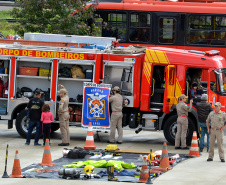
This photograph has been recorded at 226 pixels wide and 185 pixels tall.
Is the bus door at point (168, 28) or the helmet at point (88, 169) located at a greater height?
the bus door at point (168, 28)

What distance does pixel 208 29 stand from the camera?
24875 mm

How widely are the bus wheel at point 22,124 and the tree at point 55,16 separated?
7550mm

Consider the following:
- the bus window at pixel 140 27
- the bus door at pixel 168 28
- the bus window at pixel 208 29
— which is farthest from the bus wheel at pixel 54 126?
the bus window at pixel 208 29

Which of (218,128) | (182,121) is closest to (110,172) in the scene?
(218,128)

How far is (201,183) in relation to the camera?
42.4 feet

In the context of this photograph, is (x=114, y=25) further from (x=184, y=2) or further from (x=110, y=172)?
(x=110, y=172)

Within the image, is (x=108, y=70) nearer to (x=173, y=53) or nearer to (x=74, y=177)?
(x=173, y=53)

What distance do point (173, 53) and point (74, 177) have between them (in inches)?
258

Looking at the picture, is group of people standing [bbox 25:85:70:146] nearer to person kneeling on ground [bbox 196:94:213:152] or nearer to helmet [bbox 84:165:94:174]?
person kneeling on ground [bbox 196:94:213:152]

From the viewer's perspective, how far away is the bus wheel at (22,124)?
19266 millimetres

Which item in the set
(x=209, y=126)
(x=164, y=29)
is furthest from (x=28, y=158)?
(x=164, y=29)

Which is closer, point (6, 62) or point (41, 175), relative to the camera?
point (41, 175)

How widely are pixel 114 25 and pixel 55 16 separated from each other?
2.70 metres

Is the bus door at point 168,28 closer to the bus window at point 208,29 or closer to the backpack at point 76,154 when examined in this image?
the bus window at point 208,29
